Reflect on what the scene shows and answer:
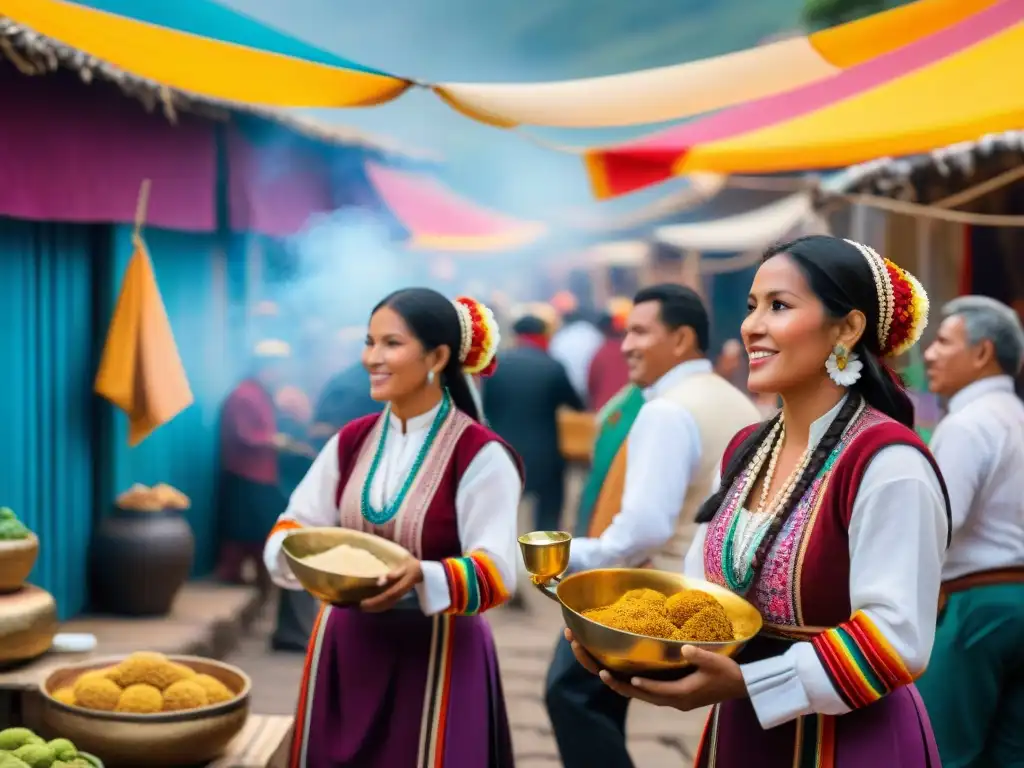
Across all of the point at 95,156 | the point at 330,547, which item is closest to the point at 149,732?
the point at 330,547

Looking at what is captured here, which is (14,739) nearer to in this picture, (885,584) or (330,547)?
(330,547)

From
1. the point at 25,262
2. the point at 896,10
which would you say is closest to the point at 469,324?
the point at 896,10

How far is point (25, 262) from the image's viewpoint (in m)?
5.36

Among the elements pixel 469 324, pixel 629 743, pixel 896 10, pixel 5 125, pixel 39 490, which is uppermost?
pixel 896 10

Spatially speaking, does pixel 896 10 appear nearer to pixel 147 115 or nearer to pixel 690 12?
pixel 147 115

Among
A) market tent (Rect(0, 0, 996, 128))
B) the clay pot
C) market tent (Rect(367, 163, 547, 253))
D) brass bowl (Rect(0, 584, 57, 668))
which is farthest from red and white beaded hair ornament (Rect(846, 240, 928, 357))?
market tent (Rect(367, 163, 547, 253))

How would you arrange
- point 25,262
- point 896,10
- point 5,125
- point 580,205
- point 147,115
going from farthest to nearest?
1. point 580,205
2. point 147,115
3. point 25,262
4. point 5,125
5. point 896,10

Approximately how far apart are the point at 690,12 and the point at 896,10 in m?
27.4

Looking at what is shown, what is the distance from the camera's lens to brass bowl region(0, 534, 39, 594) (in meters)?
3.70

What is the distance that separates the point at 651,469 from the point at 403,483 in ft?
2.66

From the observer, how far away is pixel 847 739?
2.03 metres

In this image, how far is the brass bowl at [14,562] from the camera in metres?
3.70

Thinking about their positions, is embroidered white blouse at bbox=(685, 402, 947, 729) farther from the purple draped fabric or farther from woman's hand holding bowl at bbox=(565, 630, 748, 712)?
the purple draped fabric

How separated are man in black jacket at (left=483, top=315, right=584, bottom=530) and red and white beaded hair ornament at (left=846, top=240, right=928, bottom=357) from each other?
555cm
